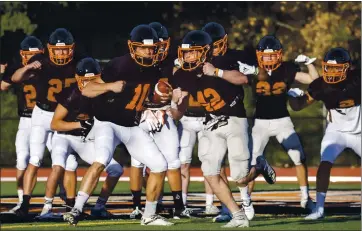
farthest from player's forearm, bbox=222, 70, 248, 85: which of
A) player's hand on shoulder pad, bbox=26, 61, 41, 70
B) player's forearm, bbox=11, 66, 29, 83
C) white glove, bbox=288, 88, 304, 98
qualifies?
player's forearm, bbox=11, 66, 29, 83

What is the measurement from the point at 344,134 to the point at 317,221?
1.23m

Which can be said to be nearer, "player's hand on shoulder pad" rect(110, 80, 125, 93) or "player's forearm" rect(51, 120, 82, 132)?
"player's hand on shoulder pad" rect(110, 80, 125, 93)

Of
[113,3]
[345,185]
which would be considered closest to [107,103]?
[345,185]

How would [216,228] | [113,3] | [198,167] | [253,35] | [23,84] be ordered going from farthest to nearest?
[113,3] < [253,35] < [198,167] < [23,84] < [216,228]

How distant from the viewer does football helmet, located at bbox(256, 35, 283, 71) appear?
14.2 metres

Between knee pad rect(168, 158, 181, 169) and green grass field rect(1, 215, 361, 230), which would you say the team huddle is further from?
green grass field rect(1, 215, 361, 230)

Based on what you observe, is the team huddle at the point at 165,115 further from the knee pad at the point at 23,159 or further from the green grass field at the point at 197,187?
the green grass field at the point at 197,187

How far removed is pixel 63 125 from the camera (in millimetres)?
12828

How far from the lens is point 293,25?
1058 inches

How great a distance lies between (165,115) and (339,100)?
6.69ft

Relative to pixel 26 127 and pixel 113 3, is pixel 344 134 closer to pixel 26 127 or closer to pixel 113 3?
pixel 26 127

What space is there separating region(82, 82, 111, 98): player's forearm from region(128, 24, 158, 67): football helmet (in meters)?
0.58

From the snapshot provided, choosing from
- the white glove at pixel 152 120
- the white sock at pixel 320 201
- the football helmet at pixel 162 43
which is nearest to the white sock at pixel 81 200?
the white glove at pixel 152 120

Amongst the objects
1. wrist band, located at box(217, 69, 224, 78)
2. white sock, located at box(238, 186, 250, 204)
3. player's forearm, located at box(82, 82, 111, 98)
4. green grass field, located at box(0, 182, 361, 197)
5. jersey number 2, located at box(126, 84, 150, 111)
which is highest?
wrist band, located at box(217, 69, 224, 78)
